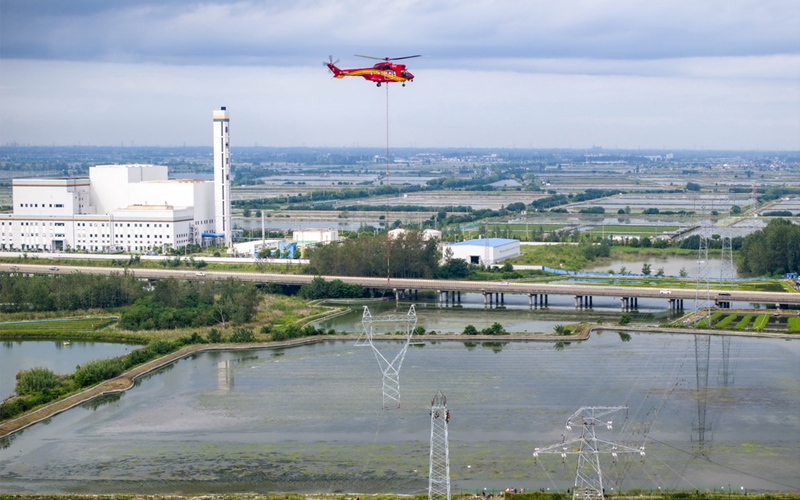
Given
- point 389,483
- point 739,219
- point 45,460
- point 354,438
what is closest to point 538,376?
point 354,438

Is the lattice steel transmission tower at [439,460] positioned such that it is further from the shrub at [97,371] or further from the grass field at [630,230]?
the grass field at [630,230]

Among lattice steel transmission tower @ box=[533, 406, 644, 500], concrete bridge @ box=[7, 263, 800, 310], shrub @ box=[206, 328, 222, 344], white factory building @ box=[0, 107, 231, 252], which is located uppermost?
white factory building @ box=[0, 107, 231, 252]

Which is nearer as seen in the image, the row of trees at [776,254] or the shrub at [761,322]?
the shrub at [761,322]

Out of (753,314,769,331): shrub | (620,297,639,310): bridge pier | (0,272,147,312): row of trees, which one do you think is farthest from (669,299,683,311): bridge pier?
(0,272,147,312): row of trees

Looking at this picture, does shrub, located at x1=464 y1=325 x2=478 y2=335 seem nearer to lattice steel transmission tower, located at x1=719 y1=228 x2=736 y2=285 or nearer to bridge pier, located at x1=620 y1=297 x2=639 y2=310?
bridge pier, located at x1=620 y1=297 x2=639 y2=310

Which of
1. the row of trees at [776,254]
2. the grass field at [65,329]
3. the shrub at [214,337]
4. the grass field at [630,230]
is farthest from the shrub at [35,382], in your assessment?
the grass field at [630,230]

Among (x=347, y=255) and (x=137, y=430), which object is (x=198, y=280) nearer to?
(x=347, y=255)
